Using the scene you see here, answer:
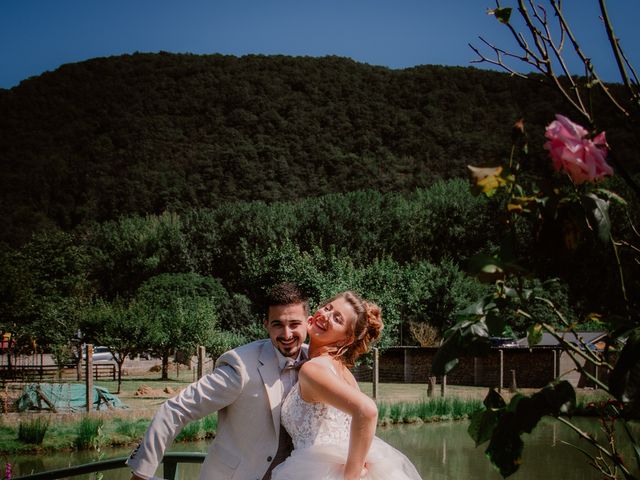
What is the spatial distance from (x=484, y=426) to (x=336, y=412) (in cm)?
111

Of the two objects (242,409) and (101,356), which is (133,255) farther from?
(242,409)

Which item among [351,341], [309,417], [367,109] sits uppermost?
[367,109]

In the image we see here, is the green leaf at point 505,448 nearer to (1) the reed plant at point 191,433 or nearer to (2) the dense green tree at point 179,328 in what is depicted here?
(1) the reed plant at point 191,433

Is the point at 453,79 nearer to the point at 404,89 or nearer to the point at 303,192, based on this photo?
the point at 404,89

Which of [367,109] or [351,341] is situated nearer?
[351,341]

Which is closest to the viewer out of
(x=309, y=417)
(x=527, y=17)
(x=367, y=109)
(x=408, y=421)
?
(x=527, y=17)

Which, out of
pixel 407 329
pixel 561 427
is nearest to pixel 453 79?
pixel 407 329

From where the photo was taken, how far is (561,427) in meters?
19.1

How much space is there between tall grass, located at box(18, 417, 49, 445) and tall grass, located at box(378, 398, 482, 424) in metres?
6.76

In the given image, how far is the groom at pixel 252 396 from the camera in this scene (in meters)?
2.93

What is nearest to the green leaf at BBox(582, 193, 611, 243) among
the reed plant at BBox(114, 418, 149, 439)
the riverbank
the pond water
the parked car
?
the riverbank

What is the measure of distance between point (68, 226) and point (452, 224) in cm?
3651

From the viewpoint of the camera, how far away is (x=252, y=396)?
9.75 feet

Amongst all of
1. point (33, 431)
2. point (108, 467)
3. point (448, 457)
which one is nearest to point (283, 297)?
point (108, 467)
